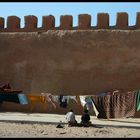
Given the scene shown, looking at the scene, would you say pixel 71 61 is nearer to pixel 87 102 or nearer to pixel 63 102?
pixel 63 102

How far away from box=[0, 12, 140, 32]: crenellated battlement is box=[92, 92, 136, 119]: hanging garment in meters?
5.77

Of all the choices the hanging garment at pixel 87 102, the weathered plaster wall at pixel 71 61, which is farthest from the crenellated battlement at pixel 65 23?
the hanging garment at pixel 87 102

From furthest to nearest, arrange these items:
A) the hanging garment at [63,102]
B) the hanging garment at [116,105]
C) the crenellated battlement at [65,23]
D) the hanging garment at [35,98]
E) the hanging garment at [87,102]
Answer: the crenellated battlement at [65,23], the hanging garment at [35,98], the hanging garment at [63,102], the hanging garment at [87,102], the hanging garment at [116,105]

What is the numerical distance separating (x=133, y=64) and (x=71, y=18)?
176 inches

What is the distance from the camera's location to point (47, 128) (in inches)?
621

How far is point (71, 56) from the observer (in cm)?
2509

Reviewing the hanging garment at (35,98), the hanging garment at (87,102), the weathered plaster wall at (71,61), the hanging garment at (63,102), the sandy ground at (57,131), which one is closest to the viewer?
the sandy ground at (57,131)

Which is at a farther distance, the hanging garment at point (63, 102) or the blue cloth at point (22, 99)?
the blue cloth at point (22, 99)

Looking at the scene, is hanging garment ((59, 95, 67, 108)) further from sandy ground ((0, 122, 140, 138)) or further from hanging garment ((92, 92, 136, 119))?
sandy ground ((0, 122, 140, 138))

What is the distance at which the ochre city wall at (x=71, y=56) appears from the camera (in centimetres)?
2416

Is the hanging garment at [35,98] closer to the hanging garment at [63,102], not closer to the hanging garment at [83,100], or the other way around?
the hanging garment at [63,102]

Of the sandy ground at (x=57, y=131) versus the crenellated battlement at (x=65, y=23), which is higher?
the crenellated battlement at (x=65, y=23)

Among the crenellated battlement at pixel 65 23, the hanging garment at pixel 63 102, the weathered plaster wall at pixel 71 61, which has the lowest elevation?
the hanging garment at pixel 63 102

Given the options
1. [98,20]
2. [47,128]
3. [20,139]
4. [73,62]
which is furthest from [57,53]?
[20,139]
